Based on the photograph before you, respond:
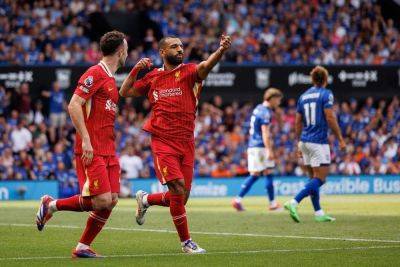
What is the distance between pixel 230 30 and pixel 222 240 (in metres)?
22.5

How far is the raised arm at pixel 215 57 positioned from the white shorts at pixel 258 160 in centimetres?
1001

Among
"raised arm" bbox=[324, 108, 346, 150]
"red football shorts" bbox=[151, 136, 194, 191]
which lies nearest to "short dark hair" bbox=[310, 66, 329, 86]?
"raised arm" bbox=[324, 108, 346, 150]

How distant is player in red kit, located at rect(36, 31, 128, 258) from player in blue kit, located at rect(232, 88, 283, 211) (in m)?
10.1

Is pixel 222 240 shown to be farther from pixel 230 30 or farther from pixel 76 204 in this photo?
pixel 230 30

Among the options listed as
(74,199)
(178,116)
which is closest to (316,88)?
(178,116)

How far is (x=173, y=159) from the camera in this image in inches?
477

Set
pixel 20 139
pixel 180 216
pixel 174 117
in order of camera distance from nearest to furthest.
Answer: pixel 180 216, pixel 174 117, pixel 20 139

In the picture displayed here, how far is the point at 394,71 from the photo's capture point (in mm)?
36688

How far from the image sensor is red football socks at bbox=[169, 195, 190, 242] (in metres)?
11.9

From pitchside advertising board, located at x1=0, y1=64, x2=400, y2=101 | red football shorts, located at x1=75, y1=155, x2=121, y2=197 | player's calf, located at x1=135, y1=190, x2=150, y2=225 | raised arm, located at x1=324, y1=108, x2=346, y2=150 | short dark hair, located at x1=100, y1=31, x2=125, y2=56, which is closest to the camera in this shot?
red football shorts, located at x1=75, y1=155, x2=121, y2=197

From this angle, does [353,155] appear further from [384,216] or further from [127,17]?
→ [384,216]

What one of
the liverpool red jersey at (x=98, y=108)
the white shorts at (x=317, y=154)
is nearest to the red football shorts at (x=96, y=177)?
the liverpool red jersey at (x=98, y=108)

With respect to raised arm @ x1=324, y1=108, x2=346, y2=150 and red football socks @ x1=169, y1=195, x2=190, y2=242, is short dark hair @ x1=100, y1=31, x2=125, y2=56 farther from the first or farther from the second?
raised arm @ x1=324, y1=108, x2=346, y2=150

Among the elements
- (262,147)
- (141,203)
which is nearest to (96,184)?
(141,203)
